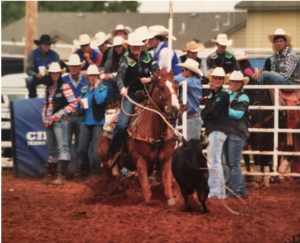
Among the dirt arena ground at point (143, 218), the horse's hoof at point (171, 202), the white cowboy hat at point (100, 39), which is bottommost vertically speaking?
the dirt arena ground at point (143, 218)

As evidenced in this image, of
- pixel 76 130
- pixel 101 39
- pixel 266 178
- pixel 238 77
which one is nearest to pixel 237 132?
pixel 238 77

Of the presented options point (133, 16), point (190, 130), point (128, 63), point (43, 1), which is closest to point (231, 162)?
point (190, 130)

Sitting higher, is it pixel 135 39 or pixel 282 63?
pixel 135 39

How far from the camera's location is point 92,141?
894cm

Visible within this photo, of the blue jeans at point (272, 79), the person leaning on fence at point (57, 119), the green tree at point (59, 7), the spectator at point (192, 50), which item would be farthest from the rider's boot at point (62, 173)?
the blue jeans at point (272, 79)

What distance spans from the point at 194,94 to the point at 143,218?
182cm

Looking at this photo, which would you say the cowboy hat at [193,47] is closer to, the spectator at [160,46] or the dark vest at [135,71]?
the spectator at [160,46]

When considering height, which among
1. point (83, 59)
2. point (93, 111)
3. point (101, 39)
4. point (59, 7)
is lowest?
point (93, 111)

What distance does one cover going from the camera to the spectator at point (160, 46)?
772cm

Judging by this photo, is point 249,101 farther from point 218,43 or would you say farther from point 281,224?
point 281,224

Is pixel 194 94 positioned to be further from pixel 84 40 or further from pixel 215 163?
pixel 84 40

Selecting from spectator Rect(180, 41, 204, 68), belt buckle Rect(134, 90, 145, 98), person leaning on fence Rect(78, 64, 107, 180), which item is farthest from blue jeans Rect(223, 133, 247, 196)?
person leaning on fence Rect(78, 64, 107, 180)

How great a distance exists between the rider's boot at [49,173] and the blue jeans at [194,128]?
8.44ft

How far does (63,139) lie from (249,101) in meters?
2.88
